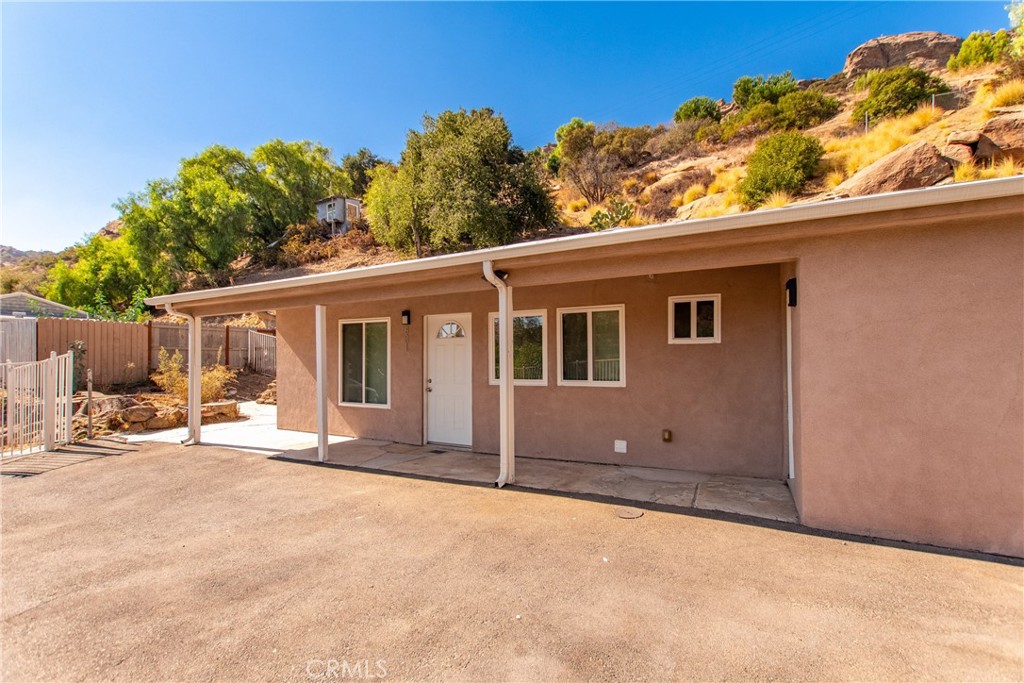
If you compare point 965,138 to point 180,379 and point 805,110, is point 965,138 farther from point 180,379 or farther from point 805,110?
point 180,379

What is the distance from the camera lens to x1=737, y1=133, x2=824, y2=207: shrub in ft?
44.3

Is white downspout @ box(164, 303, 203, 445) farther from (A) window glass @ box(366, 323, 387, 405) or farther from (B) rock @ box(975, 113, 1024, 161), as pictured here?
(B) rock @ box(975, 113, 1024, 161)

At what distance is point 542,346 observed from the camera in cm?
671

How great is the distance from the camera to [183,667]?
2293mm

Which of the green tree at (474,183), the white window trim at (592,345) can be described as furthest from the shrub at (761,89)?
the white window trim at (592,345)

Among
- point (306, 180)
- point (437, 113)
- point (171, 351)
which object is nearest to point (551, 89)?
point (437, 113)

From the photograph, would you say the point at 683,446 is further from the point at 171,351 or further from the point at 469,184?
the point at 171,351

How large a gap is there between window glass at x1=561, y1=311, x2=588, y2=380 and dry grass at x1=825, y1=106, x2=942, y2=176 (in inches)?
470

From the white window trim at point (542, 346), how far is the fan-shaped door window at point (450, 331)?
1.78ft

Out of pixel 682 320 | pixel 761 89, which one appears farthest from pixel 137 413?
pixel 761 89

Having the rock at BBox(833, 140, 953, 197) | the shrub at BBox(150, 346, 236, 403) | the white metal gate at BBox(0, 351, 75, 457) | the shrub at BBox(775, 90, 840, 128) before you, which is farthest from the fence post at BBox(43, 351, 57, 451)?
the shrub at BBox(775, 90, 840, 128)

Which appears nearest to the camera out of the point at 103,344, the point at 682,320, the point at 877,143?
the point at 682,320

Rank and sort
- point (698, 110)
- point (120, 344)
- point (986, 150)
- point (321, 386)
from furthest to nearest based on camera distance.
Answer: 1. point (698, 110)
2. point (120, 344)
3. point (986, 150)
4. point (321, 386)

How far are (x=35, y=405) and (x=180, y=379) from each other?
3.90m
